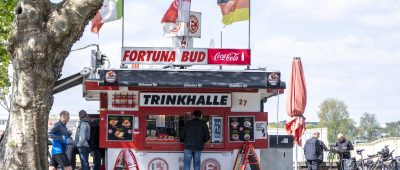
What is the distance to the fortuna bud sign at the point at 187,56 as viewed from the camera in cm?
1556

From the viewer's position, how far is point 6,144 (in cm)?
1046

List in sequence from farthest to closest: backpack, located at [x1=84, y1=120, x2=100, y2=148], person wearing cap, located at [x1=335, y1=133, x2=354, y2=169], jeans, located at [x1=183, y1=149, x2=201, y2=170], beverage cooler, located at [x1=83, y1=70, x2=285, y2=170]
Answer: person wearing cap, located at [x1=335, y1=133, x2=354, y2=169], backpack, located at [x1=84, y1=120, x2=100, y2=148], beverage cooler, located at [x1=83, y1=70, x2=285, y2=170], jeans, located at [x1=183, y1=149, x2=201, y2=170]

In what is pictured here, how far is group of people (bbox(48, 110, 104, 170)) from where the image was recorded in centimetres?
1516

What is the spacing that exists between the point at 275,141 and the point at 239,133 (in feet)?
8.57

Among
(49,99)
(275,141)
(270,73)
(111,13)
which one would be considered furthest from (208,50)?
(49,99)

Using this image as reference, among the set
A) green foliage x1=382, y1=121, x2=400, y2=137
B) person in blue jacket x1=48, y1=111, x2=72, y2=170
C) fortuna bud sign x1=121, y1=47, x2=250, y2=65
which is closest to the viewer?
person in blue jacket x1=48, y1=111, x2=72, y2=170

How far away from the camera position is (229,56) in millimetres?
15734

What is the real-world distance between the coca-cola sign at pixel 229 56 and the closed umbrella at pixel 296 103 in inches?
121

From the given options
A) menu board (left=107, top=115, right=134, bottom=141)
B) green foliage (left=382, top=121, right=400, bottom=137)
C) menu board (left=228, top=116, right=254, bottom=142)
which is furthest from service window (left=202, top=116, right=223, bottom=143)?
green foliage (left=382, top=121, right=400, bottom=137)

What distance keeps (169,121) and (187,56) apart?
1.43 meters

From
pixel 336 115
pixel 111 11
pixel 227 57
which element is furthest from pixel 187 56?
pixel 336 115

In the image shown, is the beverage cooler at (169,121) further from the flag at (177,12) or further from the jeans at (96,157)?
the flag at (177,12)

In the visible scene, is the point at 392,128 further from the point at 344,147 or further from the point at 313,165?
the point at 313,165

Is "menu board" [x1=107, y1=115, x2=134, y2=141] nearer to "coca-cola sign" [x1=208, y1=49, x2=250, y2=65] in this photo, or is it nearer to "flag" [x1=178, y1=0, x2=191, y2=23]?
"coca-cola sign" [x1=208, y1=49, x2=250, y2=65]
